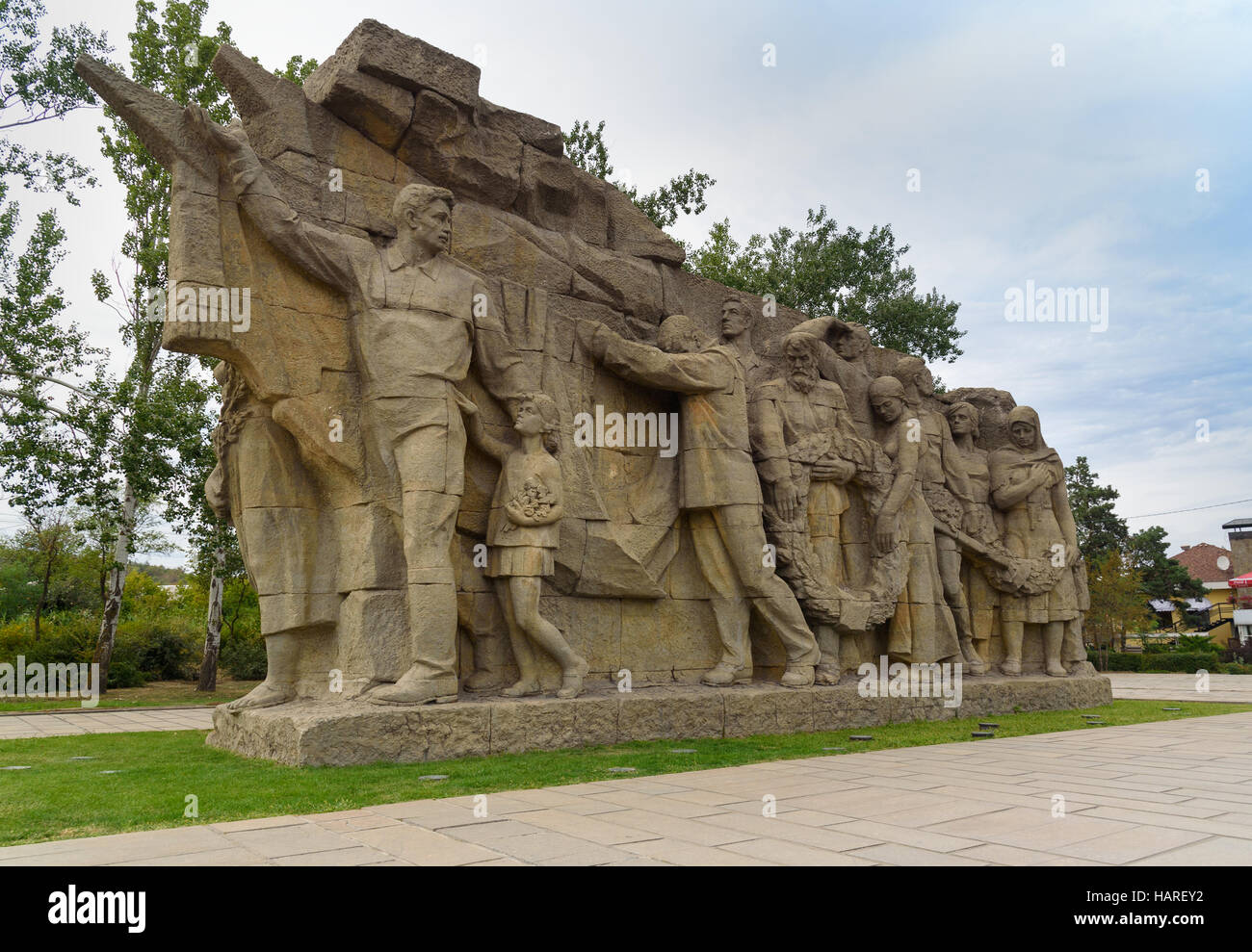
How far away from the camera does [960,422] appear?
12883mm

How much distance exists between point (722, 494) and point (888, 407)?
11.2ft

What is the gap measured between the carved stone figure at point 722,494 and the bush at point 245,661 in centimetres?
1369

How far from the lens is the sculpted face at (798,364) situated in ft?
34.4

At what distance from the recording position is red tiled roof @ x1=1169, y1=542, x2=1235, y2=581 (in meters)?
54.1

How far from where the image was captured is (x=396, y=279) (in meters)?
7.45

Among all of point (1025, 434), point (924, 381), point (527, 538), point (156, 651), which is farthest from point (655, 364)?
point (156, 651)

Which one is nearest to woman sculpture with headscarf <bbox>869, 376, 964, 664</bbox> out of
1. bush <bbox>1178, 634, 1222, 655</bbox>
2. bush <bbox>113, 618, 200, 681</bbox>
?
bush <bbox>113, 618, 200, 681</bbox>

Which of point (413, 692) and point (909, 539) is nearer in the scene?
point (413, 692)

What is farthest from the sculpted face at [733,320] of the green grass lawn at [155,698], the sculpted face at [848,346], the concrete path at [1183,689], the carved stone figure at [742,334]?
the concrete path at [1183,689]

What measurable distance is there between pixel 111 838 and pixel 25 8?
16.3 m

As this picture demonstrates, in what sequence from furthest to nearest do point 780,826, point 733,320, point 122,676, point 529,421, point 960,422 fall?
point 122,676, point 960,422, point 733,320, point 529,421, point 780,826

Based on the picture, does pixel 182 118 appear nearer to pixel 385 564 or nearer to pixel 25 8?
pixel 385 564

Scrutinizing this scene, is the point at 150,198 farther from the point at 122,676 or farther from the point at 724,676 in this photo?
the point at 724,676

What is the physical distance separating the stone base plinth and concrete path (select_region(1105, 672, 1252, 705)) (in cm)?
726
